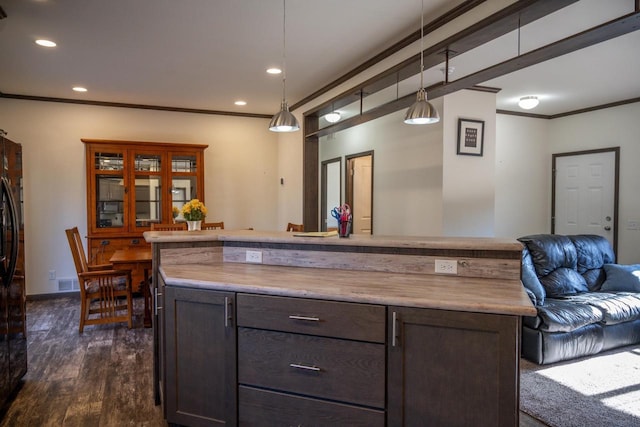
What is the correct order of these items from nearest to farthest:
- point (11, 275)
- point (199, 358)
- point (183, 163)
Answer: point (199, 358) → point (11, 275) → point (183, 163)

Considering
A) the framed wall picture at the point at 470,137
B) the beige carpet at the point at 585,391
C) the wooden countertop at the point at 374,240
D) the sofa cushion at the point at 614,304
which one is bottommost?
the beige carpet at the point at 585,391

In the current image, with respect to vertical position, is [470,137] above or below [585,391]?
above

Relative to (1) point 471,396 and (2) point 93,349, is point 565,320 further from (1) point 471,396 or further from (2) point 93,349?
(2) point 93,349

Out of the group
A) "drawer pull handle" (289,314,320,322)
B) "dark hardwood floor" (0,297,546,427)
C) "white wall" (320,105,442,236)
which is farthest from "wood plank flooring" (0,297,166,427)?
"white wall" (320,105,442,236)

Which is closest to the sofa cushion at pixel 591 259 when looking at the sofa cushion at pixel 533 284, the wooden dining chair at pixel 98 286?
the sofa cushion at pixel 533 284

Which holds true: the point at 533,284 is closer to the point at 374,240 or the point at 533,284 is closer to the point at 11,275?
the point at 374,240

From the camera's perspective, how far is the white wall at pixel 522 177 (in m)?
6.01

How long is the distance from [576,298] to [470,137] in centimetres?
194

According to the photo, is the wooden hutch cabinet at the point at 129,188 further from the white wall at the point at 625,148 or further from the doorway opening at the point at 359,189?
the white wall at the point at 625,148

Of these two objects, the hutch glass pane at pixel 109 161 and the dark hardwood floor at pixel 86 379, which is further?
the hutch glass pane at pixel 109 161

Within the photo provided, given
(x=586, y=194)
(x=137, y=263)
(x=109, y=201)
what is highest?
(x=586, y=194)

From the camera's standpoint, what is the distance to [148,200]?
541 cm

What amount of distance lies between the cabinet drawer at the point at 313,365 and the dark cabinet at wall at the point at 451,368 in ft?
0.28

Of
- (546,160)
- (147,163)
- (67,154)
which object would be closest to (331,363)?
(147,163)
